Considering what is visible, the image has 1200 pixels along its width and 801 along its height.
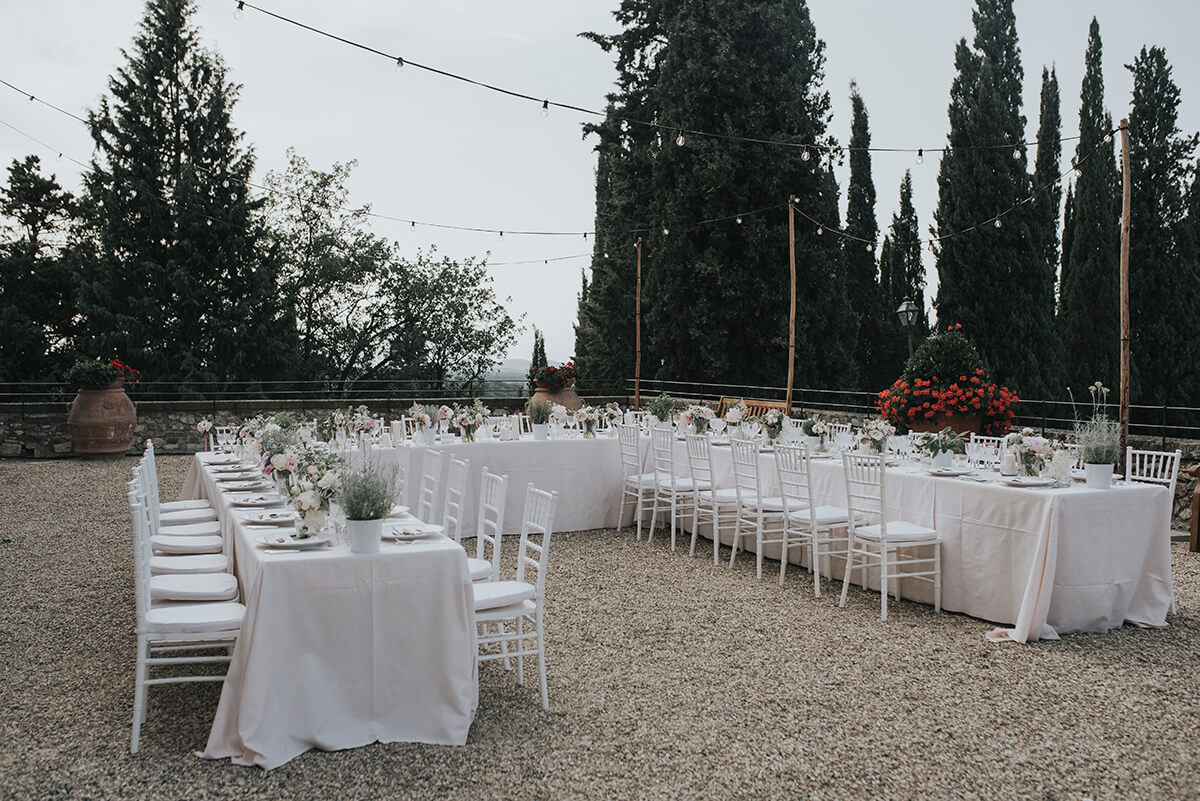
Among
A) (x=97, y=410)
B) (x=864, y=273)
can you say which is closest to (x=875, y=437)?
(x=97, y=410)

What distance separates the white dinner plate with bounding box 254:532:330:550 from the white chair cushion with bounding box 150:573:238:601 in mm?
427

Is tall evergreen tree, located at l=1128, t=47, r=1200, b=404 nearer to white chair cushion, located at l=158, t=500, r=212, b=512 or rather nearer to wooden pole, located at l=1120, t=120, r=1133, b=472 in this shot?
wooden pole, located at l=1120, t=120, r=1133, b=472

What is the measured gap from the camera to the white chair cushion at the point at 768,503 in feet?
20.4

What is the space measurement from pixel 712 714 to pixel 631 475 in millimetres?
4659

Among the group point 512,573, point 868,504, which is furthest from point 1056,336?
point 512,573

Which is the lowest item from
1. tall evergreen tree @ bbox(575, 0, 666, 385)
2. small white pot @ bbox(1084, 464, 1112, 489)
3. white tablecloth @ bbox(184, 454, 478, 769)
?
white tablecloth @ bbox(184, 454, 478, 769)

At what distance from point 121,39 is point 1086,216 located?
798 inches

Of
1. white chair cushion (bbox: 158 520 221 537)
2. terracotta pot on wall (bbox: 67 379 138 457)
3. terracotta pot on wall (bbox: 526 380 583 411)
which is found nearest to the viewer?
white chair cushion (bbox: 158 520 221 537)

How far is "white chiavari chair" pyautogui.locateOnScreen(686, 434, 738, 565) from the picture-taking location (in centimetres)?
665

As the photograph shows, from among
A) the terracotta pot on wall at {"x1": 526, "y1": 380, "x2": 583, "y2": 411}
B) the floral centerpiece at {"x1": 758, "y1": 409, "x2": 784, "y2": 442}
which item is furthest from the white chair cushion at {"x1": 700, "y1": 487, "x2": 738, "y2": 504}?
the terracotta pot on wall at {"x1": 526, "y1": 380, "x2": 583, "y2": 411}

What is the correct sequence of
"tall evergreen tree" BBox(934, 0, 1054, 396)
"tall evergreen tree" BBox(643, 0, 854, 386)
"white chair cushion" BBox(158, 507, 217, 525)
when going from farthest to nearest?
"tall evergreen tree" BBox(934, 0, 1054, 396)
"tall evergreen tree" BBox(643, 0, 854, 386)
"white chair cushion" BBox(158, 507, 217, 525)

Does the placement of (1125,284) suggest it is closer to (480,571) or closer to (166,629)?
(480,571)

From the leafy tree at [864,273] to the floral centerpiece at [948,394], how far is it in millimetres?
13777

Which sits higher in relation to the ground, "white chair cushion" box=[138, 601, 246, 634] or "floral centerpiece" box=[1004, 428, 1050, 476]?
"floral centerpiece" box=[1004, 428, 1050, 476]
